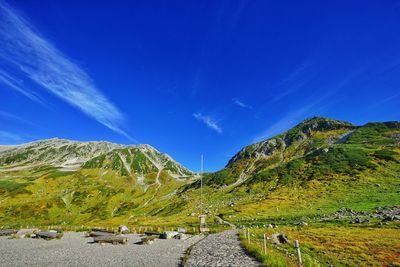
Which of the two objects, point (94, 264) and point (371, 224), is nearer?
point (94, 264)

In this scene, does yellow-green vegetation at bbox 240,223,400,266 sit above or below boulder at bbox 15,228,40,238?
below

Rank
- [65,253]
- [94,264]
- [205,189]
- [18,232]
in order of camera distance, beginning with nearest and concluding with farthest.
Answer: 1. [94,264]
2. [65,253]
3. [18,232]
4. [205,189]

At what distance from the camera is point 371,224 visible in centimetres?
5441

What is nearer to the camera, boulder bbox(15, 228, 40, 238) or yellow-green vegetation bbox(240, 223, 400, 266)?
yellow-green vegetation bbox(240, 223, 400, 266)

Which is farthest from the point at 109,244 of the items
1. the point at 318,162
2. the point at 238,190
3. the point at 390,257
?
the point at 318,162

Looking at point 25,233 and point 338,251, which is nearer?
point 338,251

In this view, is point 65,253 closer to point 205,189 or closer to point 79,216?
point 205,189

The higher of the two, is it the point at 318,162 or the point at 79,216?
the point at 318,162

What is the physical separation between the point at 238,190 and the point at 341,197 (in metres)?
58.7

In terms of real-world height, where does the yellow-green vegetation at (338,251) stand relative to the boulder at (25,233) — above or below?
below

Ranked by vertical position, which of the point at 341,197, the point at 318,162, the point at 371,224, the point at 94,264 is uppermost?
the point at 318,162

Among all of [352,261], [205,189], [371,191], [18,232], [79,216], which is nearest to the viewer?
[352,261]

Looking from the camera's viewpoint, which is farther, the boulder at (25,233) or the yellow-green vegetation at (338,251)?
the boulder at (25,233)

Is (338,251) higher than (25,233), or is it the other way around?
(25,233)
